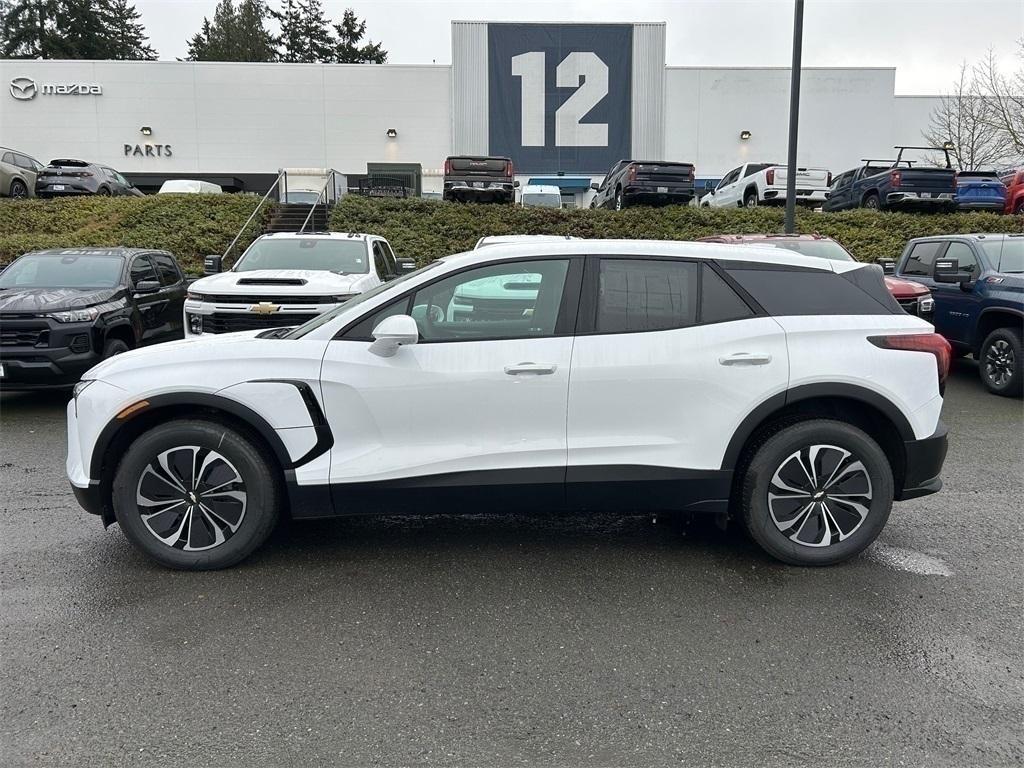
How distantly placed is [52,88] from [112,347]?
31401 mm

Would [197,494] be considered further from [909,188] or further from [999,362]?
[909,188]

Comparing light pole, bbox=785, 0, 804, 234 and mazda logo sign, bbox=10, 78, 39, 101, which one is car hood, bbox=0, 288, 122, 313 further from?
mazda logo sign, bbox=10, 78, 39, 101

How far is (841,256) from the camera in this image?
32.0 ft

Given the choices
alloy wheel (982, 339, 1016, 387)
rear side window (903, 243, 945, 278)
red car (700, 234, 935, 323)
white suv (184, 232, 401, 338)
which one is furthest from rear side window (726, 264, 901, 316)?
rear side window (903, 243, 945, 278)

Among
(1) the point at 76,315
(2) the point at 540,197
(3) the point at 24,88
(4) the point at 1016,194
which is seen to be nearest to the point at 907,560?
(1) the point at 76,315

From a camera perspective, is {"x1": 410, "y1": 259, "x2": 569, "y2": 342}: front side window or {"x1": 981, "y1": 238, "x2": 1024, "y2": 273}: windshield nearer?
{"x1": 410, "y1": 259, "x2": 569, "y2": 342}: front side window

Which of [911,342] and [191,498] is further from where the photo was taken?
[911,342]

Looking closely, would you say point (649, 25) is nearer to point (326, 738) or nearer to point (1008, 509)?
point (1008, 509)

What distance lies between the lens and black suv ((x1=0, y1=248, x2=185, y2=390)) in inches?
297

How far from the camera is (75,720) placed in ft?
8.70

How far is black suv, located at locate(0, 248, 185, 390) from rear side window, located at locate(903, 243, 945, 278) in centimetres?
1041

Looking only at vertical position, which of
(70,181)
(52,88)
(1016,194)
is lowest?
(1016,194)

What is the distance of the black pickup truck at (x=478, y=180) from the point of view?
1828 centimetres

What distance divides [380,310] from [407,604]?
1505mm
